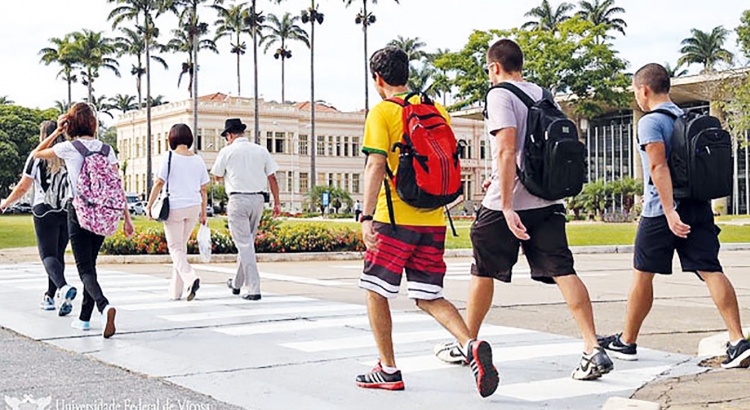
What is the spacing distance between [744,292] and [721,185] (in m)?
6.82

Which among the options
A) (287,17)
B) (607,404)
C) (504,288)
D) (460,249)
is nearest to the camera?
(607,404)

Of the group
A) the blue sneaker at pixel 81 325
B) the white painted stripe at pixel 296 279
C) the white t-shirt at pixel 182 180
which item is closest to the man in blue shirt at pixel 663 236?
the blue sneaker at pixel 81 325

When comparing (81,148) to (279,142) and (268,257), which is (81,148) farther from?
(279,142)

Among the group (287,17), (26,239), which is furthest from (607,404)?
(287,17)

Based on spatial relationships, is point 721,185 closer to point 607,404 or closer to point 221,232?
point 607,404

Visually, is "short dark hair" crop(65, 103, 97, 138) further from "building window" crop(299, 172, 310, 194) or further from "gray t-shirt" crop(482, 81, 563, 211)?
"building window" crop(299, 172, 310, 194)

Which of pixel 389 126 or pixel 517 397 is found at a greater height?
pixel 389 126

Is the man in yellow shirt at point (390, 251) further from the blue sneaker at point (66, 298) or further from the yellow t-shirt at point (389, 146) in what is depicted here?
the blue sneaker at point (66, 298)

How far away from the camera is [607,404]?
5.12 meters

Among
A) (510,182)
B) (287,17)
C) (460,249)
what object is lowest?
(460,249)

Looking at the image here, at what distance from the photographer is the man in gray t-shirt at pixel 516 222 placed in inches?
234

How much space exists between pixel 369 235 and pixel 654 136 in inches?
87.6

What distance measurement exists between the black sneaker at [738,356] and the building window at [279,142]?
8894 centimetres

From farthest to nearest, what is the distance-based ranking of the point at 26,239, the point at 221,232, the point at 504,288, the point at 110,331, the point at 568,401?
the point at 26,239, the point at 221,232, the point at 504,288, the point at 110,331, the point at 568,401
